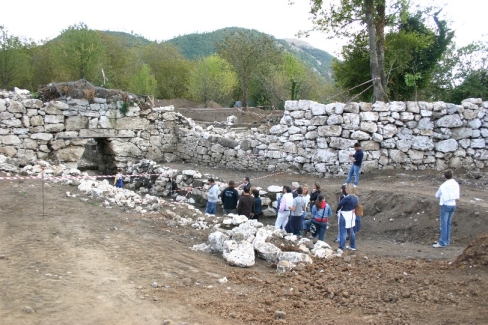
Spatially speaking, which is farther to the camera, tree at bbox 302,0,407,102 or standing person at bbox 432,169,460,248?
tree at bbox 302,0,407,102

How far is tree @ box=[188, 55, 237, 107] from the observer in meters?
34.0

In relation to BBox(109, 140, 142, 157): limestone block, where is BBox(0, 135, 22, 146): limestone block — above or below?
above

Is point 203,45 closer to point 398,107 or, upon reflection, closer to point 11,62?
point 11,62

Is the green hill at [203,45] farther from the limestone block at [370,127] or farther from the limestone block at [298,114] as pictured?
the limestone block at [370,127]

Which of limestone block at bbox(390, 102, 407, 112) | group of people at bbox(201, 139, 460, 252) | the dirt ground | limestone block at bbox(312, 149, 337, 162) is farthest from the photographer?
limestone block at bbox(312, 149, 337, 162)

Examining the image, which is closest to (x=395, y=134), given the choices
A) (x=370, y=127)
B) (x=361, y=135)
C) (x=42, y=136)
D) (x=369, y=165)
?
(x=370, y=127)

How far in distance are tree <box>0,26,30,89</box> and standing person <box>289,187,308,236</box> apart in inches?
953

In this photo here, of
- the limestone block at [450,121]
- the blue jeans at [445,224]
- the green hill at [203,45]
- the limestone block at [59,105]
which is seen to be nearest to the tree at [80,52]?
the limestone block at [59,105]

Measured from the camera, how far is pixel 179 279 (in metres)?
5.65

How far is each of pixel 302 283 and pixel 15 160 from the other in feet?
39.1

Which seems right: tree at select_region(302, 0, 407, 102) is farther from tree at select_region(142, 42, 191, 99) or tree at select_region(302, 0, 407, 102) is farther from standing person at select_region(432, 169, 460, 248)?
tree at select_region(142, 42, 191, 99)

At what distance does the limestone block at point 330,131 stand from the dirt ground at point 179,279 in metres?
5.61

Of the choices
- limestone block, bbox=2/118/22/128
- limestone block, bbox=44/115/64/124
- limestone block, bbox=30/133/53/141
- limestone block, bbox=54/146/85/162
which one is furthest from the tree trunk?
limestone block, bbox=2/118/22/128

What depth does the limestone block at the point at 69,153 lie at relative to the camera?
15.7 meters
